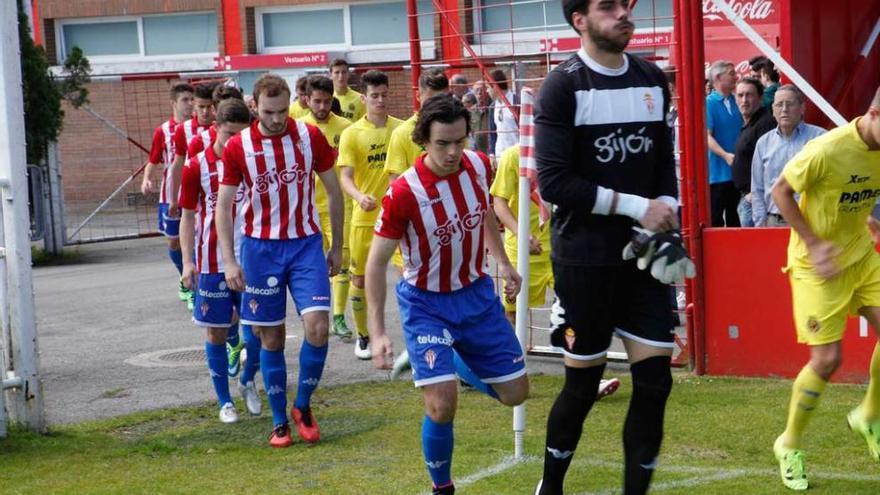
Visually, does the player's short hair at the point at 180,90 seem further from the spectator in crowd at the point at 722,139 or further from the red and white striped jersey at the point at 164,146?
the spectator in crowd at the point at 722,139

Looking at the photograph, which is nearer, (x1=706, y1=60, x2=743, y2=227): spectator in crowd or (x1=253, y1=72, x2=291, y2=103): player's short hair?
(x1=253, y1=72, x2=291, y2=103): player's short hair

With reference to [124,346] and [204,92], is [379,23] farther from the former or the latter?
[124,346]

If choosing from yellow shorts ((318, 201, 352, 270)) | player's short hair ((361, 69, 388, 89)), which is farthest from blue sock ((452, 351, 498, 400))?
yellow shorts ((318, 201, 352, 270))

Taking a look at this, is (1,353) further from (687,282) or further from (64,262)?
(64,262)

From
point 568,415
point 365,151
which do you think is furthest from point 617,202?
point 365,151

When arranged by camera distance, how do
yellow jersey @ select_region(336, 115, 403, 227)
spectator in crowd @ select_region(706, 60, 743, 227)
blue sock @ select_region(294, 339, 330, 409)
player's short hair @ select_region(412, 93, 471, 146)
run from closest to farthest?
player's short hair @ select_region(412, 93, 471, 146) < blue sock @ select_region(294, 339, 330, 409) < yellow jersey @ select_region(336, 115, 403, 227) < spectator in crowd @ select_region(706, 60, 743, 227)

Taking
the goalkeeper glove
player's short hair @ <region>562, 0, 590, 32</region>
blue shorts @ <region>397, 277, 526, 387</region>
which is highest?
player's short hair @ <region>562, 0, 590, 32</region>

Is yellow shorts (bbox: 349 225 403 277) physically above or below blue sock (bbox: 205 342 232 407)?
above

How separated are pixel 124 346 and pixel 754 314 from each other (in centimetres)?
569

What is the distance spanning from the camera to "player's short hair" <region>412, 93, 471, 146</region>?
6.15m

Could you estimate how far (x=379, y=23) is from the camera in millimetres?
26953

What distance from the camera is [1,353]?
8.21 metres

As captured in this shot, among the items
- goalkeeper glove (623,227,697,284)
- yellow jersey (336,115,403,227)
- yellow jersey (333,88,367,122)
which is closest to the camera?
goalkeeper glove (623,227,697,284)

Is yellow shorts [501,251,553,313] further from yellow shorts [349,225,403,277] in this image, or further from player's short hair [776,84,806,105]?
player's short hair [776,84,806,105]
